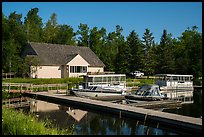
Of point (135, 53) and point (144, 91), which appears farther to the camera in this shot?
point (135, 53)

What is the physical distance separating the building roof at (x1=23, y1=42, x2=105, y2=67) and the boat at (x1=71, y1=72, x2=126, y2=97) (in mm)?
13781

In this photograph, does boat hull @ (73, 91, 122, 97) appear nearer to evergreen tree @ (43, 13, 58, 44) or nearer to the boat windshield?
the boat windshield

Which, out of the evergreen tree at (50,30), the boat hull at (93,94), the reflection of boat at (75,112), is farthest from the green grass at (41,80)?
the evergreen tree at (50,30)

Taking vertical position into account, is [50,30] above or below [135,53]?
above

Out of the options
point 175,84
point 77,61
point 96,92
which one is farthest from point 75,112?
point 77,61

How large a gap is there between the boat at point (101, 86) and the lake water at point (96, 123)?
6.73 metres

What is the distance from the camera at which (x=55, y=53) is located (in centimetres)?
4947

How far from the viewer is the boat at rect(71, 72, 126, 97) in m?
30.6

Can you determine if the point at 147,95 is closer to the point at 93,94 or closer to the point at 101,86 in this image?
the point at 93,94

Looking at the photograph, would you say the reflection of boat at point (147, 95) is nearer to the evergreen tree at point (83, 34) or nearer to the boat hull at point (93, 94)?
the boat hull at point (93, 94)

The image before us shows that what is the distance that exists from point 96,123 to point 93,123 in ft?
0.62

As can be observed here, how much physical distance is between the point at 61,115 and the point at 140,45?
37939 mm

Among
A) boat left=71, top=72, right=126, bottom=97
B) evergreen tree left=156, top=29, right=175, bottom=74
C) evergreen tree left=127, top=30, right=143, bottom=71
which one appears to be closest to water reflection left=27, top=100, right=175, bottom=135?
boat left=71, top=72, right=126, bottom=97

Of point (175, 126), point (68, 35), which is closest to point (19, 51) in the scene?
point (68, 35)
